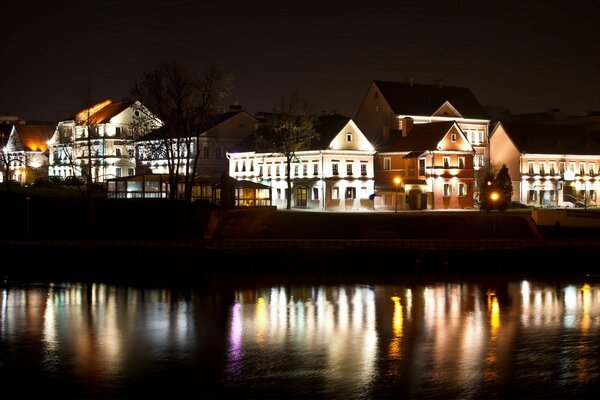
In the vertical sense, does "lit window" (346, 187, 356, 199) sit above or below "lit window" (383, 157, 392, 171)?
below

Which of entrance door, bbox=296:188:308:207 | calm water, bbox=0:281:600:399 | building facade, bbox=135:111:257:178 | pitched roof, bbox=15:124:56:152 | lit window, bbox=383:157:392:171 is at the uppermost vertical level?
pitched roof, bbox=15:124:56:152

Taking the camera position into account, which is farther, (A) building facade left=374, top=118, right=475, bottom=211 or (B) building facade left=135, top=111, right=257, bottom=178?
(B) building facade left=135, top=111, right=257, bottom=178

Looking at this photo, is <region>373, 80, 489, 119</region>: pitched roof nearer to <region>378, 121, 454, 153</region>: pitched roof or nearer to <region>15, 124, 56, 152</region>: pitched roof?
<region>378, 121, 454, 153</region>: pitched roof

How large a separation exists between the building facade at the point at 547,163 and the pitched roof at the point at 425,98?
14.8 ft

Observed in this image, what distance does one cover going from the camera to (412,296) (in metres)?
46.8

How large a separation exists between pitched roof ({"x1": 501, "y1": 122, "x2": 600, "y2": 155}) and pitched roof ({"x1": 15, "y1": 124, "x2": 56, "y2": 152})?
62.1 metres

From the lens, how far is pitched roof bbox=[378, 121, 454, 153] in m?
89.3

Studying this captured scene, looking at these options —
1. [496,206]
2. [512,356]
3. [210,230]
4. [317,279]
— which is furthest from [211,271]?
[496,206]

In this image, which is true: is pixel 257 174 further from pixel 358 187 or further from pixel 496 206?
pixel 496 206

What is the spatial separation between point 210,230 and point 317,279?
596 inches

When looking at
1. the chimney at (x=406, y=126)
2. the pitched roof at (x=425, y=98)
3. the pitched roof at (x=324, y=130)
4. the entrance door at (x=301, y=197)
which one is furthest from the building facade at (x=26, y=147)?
the chimney at (x=406, y=126)

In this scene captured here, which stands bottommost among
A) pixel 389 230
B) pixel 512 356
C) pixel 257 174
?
pixel 512 356

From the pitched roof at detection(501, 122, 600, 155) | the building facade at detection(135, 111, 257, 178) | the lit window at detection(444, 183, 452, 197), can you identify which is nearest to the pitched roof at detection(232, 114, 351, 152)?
the building facade at detection(135, 111, 257, 178)

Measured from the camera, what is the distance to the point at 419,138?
91.6m
